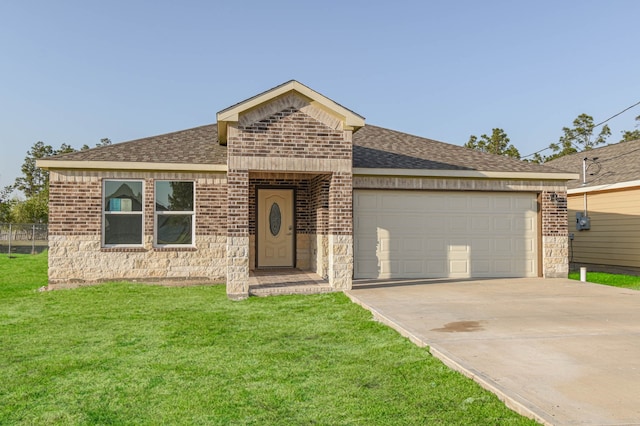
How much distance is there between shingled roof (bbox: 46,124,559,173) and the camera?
40.9ft

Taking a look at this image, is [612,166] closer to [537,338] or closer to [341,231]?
[341,231]

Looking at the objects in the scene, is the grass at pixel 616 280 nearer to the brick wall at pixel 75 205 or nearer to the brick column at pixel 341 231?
the brick column at pixel 341 231

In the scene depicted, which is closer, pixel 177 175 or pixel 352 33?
pixel 177 175

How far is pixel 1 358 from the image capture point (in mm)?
5820

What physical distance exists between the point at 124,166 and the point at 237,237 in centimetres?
408

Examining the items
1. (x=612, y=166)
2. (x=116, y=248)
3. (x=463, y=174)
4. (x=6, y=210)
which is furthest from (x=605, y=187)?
(x=6, y=210)

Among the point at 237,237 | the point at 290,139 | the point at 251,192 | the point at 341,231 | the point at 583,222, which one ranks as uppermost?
the point at 290,139

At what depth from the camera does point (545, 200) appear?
43.8 feet

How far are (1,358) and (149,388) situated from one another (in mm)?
2480

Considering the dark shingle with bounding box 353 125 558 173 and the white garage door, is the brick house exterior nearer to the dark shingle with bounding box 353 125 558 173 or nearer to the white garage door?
the dark shingle with bounding box 353 125 558 173

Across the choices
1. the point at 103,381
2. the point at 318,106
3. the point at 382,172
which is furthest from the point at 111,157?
the point at 103,381

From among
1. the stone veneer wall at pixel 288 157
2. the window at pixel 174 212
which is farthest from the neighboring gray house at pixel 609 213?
the window at pixel 174 212

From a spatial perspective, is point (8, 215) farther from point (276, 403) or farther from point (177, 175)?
point (276, 403)

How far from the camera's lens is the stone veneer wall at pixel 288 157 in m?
10.2
